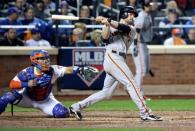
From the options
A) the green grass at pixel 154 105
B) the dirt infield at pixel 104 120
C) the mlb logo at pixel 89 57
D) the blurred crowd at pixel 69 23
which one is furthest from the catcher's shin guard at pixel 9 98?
the mlb logo at pixel 89 57

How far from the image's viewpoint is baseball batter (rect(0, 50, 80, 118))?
36.8ft

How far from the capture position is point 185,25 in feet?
59.2

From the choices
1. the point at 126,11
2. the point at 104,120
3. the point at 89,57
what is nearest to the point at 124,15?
the point at 126,11

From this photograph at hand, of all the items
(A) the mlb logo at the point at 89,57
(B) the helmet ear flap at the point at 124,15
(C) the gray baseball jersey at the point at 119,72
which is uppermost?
(B) the helmet ear flap at the point at 124,15

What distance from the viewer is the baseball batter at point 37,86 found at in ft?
36.8

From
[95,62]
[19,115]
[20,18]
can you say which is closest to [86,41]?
[95,62]

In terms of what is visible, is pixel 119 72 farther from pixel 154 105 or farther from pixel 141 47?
pixel 141 47

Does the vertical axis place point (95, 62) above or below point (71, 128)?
below

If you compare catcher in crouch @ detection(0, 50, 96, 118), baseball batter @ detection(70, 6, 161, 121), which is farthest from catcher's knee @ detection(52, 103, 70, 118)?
baseball batter @ detection(70, 6, 161, 121)

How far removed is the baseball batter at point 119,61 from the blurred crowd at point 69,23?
19.2ft

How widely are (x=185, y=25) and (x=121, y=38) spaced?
7.28 metres

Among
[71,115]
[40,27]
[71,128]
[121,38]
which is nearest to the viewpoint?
[71,128]

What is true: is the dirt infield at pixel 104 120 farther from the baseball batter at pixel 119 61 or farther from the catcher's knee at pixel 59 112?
the baseball batter at pixel 119 61

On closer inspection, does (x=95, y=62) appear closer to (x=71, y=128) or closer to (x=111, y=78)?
(x=111, y=78)
